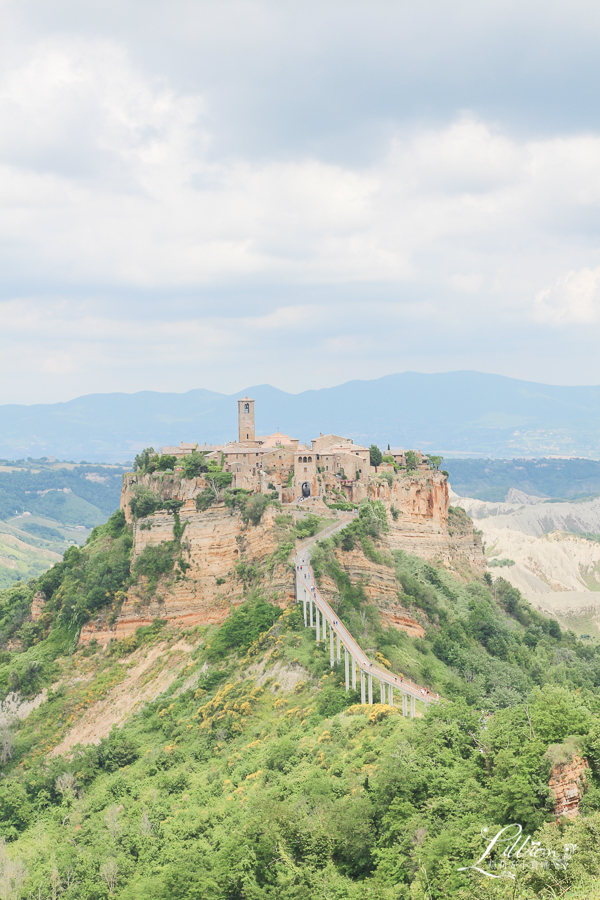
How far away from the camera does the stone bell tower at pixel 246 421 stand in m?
93.1

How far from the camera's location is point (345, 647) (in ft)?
175

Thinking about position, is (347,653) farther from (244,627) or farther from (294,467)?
(294,467)

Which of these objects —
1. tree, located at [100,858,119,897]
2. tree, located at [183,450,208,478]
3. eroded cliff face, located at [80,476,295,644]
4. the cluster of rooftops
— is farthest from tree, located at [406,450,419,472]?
tree, located at [100,858,119,897]

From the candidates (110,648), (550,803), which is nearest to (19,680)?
(110,648)

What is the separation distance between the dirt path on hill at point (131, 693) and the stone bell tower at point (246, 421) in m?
27.9

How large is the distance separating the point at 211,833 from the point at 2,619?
4815 centimetres

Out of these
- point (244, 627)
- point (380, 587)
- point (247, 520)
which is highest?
→ point (247, 520)

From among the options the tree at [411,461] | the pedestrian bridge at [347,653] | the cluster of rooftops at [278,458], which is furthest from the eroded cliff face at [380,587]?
the tree at [411,461]

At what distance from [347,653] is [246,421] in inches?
1737

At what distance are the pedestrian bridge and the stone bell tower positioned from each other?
2913 cm

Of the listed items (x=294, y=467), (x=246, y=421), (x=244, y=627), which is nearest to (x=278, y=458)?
(x=294, y=467)

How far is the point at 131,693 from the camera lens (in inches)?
2697

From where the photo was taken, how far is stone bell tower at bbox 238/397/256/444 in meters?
93.1

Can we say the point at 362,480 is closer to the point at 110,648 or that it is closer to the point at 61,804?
the point at 110,648
